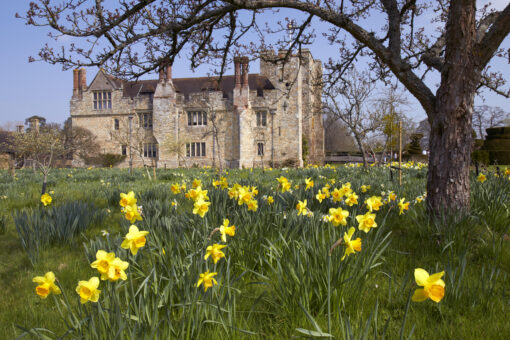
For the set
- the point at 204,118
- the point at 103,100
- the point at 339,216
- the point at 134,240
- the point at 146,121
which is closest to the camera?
the point at 134,240

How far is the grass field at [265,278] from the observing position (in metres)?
1.51

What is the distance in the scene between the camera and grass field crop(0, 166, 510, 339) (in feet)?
4.95

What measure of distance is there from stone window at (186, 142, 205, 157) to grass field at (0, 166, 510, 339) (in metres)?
28.2

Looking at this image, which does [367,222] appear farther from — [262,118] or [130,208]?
[262,118]

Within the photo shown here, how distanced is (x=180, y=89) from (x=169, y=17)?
102 ft

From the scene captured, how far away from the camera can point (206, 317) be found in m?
1.55

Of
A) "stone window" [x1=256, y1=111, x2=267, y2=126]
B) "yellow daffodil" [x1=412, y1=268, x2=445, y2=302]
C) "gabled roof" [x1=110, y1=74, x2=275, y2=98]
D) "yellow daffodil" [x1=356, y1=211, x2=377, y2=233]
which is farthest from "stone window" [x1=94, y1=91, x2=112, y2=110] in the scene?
"yellow daffodil" [x1=412, y1=268, x2=445, y2=302]

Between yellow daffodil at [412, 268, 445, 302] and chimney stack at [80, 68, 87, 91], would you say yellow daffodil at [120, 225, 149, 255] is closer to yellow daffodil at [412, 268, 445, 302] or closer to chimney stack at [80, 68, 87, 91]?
yellow daffodil at [412, 268, 445, 302]

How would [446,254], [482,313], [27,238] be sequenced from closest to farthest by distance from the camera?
[482,313] → [446,254] → [27,238]

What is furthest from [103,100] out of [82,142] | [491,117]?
[491,117]

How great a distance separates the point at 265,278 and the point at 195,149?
30.9 m

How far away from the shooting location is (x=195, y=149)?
32.2 meters

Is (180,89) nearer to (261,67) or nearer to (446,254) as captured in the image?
(261,67)

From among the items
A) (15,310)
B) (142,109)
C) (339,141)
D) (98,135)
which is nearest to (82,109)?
(98,135)
